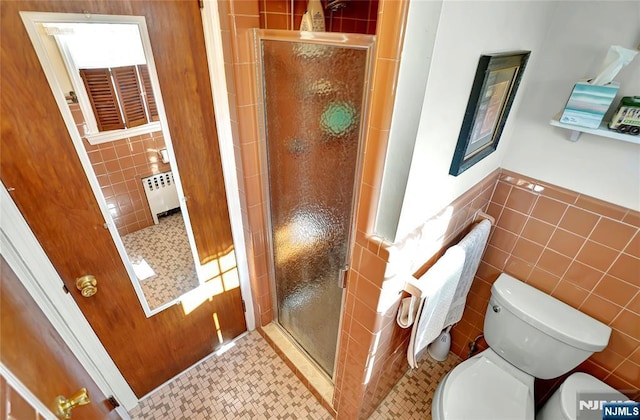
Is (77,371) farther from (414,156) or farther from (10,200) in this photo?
(414,156)

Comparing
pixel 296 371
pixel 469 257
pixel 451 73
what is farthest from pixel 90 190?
pixel 469 257

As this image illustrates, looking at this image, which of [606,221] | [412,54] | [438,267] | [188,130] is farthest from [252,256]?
[606,221]

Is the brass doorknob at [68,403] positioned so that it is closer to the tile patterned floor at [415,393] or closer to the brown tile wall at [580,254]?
the tile patterned floor at [415,393]

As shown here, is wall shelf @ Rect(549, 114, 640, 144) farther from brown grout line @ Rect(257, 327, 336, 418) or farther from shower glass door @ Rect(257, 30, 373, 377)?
brown grout line @ Rect(257, 327, 336, 418)

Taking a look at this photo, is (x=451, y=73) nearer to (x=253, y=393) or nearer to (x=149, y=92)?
(x=149, y=92)

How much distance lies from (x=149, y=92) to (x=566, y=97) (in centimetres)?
156

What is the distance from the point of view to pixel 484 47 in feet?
2.79

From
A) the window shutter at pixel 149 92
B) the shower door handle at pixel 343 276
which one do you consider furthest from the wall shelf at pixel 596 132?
the window shutter at pixel 149 92

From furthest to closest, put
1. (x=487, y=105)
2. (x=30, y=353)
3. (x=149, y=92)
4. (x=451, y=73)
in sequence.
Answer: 1. (x=149, y=92)
2. (x=487, y=105)
3. (x=451, y=73)
4. (x=30, y=353)

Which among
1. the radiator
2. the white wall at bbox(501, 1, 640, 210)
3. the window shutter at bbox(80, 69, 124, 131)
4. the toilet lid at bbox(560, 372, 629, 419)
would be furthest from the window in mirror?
the toilet lid at bbox(560, 372, 629, 419)

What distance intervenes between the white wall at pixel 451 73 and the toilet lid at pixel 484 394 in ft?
2.81

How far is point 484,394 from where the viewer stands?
1327 millimetres

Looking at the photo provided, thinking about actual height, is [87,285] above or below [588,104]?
below

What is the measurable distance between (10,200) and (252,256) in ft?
3.07
